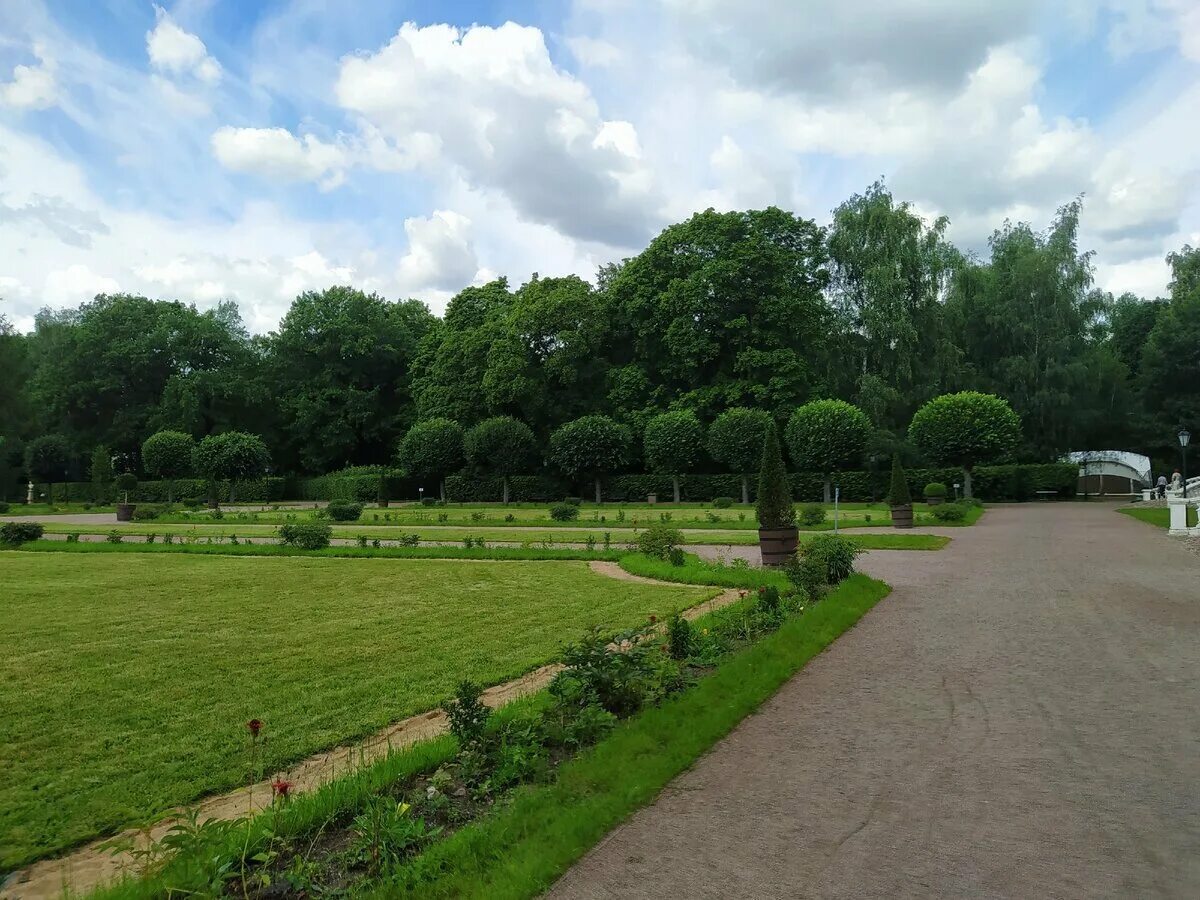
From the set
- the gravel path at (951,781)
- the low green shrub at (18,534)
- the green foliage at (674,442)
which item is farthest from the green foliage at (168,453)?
the gravel path at (951,781)

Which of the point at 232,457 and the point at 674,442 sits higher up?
the point at 674,442

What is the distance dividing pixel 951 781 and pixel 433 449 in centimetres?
4078

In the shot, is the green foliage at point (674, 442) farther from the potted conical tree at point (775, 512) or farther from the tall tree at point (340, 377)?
the potted conical tree at point (775, 512)

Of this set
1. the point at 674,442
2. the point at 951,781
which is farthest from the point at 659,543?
the point at 674,442

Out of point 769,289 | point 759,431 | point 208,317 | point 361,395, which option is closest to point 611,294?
point 769,289

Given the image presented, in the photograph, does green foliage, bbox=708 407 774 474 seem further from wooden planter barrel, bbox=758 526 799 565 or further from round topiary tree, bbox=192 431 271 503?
round topiary tree, bbox=192 431 271 503

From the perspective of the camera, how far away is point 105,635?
27.5 feet

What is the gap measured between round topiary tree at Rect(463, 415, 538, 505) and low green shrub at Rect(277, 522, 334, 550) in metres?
23.4

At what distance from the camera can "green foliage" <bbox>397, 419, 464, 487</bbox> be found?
4338 cm

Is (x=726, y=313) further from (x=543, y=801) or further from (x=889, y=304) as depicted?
(x=543, y=801)

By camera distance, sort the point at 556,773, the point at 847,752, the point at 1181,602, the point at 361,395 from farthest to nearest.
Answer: the point at 361,395 < the point at 1181,602 < the point at 847,752 < the point at 556,773

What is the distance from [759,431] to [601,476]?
9.63 meters

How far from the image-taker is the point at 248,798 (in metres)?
4.06

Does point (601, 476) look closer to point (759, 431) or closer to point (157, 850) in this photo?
point (759, 431)
